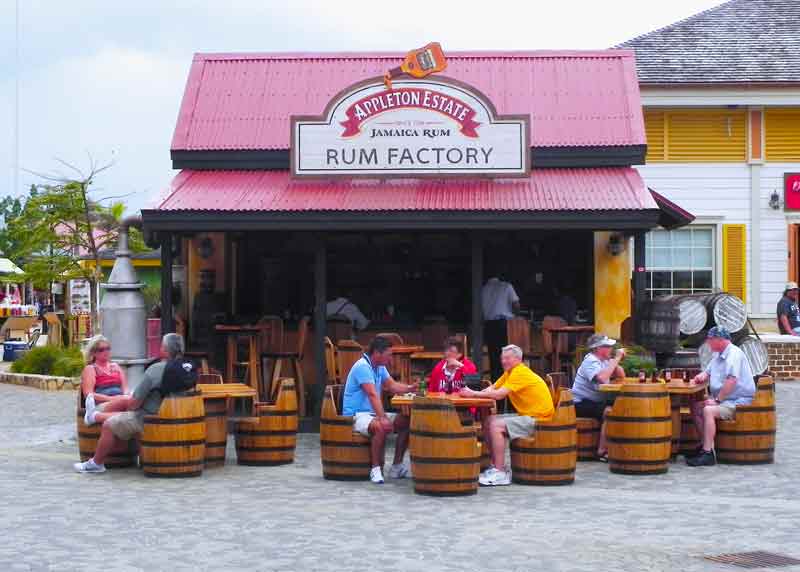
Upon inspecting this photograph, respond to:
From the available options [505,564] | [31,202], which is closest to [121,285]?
[505,564]

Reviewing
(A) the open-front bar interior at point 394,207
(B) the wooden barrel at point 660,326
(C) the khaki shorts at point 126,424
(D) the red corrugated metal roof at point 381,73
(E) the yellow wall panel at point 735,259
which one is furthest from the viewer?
(E) the yellow wall panel at point 735,259

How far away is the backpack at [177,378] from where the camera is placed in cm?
1163

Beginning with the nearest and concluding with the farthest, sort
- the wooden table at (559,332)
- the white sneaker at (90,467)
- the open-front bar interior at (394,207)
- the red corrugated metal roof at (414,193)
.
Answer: the white sneaker at (90,467) < the red corrugated metal roof at (414,193) < the open-front bar interior at (394,207) < the wooden table at (559,332)

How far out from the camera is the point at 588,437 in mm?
12875

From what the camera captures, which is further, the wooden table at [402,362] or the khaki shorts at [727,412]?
the wooden table at [402,362]

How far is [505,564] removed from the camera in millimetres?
7934

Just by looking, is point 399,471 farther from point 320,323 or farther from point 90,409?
point 320,323

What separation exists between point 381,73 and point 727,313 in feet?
20.3

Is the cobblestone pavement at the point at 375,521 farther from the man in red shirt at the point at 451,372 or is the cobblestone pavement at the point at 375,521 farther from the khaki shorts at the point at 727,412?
the man in red shirt at the point at 451,372

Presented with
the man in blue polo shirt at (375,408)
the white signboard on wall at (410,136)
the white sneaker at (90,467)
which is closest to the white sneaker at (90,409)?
the white sneaker at (90,467)

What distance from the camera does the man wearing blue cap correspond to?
1257cm

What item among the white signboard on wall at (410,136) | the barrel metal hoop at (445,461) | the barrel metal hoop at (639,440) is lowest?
the barrel metal hoop at (445,461)

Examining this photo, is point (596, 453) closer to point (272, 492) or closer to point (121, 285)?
point (272, 492)

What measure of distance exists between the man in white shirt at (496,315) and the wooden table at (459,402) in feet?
17.0
